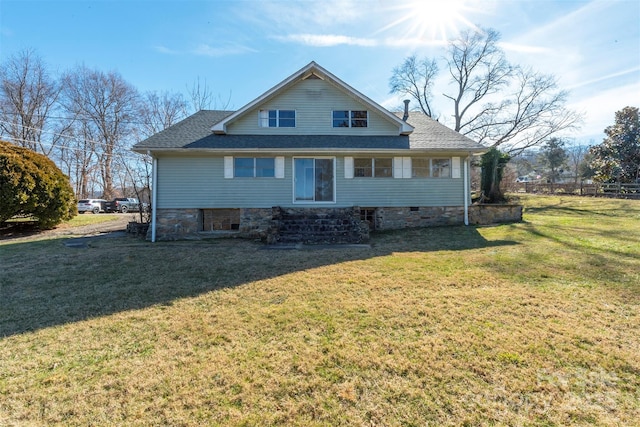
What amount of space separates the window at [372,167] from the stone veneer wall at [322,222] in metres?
1.42

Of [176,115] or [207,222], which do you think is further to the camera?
[176,115]

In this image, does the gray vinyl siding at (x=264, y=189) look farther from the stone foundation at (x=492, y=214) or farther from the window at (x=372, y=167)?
the stone foundation at (x=492, y=214)

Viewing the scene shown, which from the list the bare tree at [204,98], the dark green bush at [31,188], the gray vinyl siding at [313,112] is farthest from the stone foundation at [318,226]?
the bare tree at [204,98]

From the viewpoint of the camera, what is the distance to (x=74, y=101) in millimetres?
30578

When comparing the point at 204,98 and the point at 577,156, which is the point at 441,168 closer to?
the point at 204,98

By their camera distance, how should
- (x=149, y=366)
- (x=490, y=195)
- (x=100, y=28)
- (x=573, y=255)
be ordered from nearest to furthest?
(x=149, y=366)
(x=573, y=255)
(x=100, y=28)
(x=490, y=195)

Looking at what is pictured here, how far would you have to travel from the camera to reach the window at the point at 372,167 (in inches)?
441

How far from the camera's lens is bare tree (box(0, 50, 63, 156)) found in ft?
89.1

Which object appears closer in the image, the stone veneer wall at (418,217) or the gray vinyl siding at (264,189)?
the gray vinyl siding at (264,189)

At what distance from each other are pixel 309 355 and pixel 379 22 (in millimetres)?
11922

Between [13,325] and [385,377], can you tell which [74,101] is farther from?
[385,377]

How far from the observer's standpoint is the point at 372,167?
11.2 meters

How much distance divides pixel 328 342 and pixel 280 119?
10.1 m

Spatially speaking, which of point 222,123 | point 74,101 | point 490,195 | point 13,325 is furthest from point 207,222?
point 74,101
